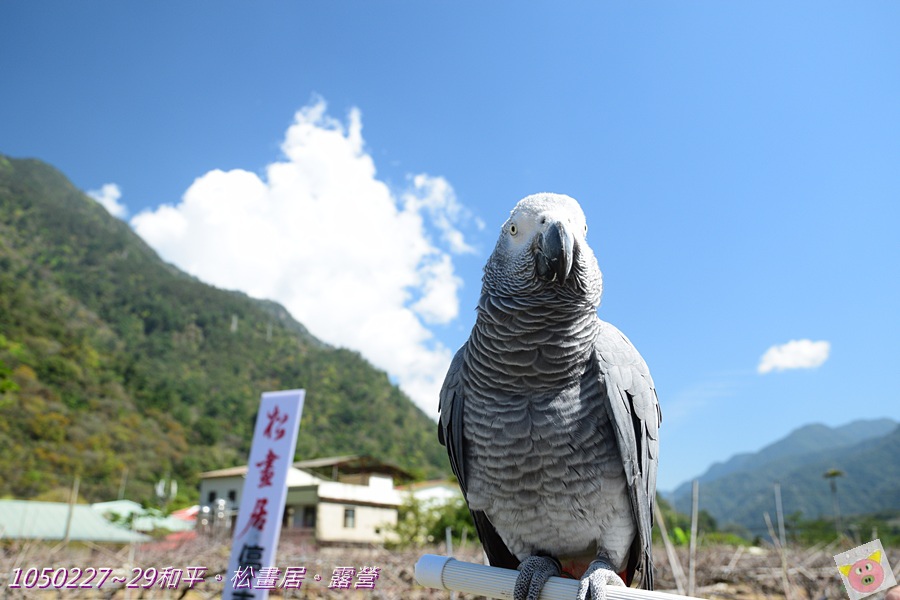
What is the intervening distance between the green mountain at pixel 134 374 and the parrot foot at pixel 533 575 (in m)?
19.8

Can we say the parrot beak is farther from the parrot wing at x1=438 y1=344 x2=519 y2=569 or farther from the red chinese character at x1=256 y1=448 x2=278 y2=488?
the red chinese character at x1=256 y1=448 x2=278 y2=488

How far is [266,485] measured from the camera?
4.41 metres

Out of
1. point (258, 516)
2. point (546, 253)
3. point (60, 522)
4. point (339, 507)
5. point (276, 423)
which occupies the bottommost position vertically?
point (60, 522)

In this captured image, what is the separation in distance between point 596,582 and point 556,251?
88cm

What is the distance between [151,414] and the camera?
114 feet

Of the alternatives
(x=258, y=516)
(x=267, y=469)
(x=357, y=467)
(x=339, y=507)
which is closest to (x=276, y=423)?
(x=267, y=469)

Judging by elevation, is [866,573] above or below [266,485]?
above

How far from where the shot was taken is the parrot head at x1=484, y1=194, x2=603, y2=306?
136 cm

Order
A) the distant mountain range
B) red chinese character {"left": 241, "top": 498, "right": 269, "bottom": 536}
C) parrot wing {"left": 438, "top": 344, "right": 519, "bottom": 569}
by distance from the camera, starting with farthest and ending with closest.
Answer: the distant mountain range
red chinese character {"left": 241, "top": 498, "right": 269, "bottom": 536}
parrot wing {"left": 438, "top": 344, "right": 519, "bottom": 569}

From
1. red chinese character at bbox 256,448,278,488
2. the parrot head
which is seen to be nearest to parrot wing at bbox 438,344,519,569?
the parrot head

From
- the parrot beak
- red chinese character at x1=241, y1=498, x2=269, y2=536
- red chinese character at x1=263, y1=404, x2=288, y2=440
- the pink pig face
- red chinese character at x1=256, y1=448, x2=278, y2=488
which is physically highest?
the parrot beak

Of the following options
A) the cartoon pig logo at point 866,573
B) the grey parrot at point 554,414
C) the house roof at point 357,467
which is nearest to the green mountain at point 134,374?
the house roof at point 357,467

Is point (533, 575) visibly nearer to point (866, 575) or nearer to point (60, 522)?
point (866, 575)

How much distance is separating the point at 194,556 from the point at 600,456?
14.2 ft
